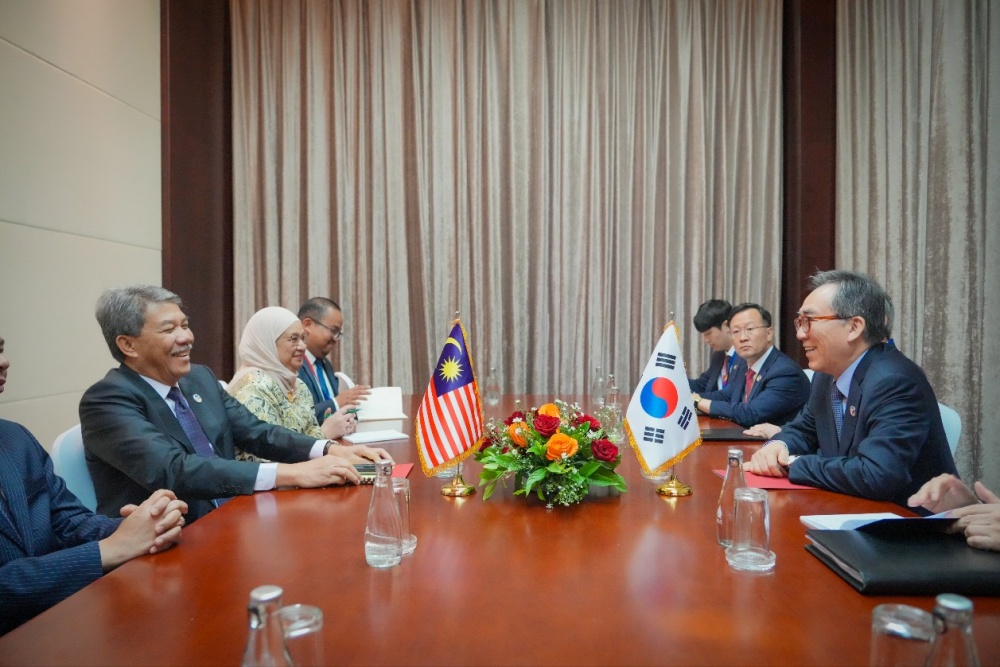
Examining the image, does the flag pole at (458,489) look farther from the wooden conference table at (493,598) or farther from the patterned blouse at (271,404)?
the patterned blouse at (271,404)

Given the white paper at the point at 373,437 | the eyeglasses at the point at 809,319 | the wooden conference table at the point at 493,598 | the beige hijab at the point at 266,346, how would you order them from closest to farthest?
the wooden conference table at the point at 493,598, the eyeglasses at the point at 809,319, the white paper at the point at 373,437, the beige hijab at the point at 266,346

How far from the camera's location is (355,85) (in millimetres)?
5637

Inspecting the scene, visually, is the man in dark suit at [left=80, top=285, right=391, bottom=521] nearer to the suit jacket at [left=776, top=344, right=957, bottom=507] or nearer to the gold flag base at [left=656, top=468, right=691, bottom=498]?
the gold flag base at [left=656, top=468, right=691, bottom=498]

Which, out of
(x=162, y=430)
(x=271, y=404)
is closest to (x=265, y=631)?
(x=162, y=430)

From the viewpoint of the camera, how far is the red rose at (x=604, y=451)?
1882mm

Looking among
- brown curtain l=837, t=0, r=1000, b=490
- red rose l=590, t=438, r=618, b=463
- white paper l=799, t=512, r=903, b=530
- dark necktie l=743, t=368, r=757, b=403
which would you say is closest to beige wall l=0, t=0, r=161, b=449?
red rose l=590, t=438, r=618, b=463

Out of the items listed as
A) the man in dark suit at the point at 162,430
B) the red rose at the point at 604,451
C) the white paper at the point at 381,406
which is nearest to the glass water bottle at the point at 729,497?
the red rose at the point at 604,451

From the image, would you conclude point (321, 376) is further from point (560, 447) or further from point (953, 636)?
point (953, 636)

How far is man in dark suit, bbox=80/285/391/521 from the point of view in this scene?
6.66ft

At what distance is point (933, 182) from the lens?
4.78 m

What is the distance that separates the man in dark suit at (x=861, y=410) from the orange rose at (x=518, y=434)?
0.78m

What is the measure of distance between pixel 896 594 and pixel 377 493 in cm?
97

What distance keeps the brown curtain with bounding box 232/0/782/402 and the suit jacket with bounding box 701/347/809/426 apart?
2.03 meters

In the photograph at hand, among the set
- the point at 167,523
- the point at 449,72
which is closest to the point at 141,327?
the point at 167,523
